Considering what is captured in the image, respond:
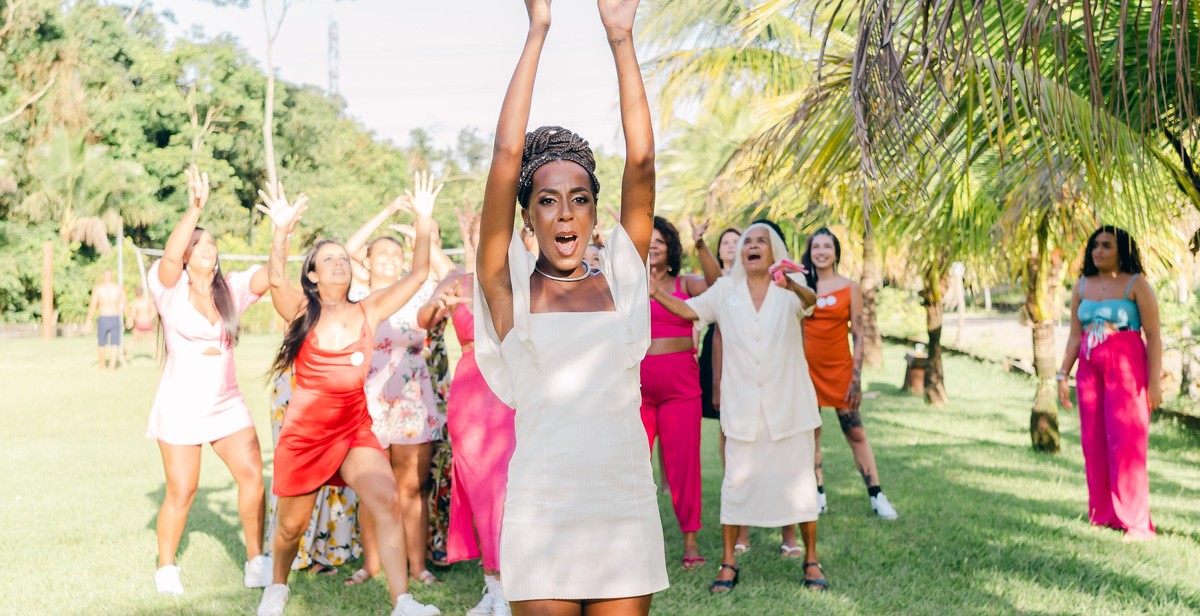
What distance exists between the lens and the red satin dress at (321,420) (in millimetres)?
5020

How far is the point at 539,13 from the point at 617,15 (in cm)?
22

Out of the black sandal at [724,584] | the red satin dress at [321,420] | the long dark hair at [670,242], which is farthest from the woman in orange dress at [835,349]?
the red satin dress at [321,420]

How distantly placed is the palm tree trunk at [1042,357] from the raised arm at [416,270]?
21.5ft

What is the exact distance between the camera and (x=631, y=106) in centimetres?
273

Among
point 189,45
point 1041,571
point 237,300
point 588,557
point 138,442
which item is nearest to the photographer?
point 588,557

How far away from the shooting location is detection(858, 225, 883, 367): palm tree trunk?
1412cm

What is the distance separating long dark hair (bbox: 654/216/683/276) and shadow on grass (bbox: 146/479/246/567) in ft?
11.1

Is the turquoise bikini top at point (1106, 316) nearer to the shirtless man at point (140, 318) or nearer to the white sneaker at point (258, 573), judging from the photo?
the white sneaker at point (258, 573)

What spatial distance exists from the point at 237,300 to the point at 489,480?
2082mm

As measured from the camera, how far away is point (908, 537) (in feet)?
22.0

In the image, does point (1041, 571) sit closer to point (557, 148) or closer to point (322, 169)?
point (557, 148)

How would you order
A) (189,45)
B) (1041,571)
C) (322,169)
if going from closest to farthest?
(1041,571), (189,45), (322,169)

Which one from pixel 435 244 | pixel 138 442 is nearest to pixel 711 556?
pixel 435 244

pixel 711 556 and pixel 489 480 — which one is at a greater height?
pixel 489 480
